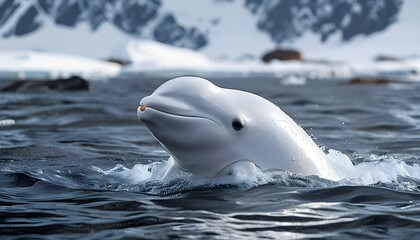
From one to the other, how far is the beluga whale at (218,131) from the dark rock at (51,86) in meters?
22.5

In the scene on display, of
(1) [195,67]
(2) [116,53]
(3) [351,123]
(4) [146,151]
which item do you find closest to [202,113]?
(4) [146,151]

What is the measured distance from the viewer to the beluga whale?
615 centimetres

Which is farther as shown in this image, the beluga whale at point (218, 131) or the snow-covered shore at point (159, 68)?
the snow-covered shore at point (159, 68)

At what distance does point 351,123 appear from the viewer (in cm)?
1454

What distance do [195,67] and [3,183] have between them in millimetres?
101934

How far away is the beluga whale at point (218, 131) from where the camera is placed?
242 inches

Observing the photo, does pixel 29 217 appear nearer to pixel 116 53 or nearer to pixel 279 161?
pixel 279 161

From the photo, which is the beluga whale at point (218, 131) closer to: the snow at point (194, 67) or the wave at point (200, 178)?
the wave at point (200, 178)

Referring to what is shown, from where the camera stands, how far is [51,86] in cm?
2917

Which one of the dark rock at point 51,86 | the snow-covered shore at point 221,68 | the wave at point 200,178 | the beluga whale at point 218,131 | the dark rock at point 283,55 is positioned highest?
the beluga whale at point 218,131

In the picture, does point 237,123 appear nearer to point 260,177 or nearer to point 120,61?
point 260,177

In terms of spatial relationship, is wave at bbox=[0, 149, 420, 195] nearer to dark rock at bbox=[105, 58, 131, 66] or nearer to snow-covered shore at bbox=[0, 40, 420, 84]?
snow-covered shore at bbox=[0, 40, 420, 84]

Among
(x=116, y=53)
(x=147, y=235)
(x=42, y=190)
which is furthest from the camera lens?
(x=116, y=53)

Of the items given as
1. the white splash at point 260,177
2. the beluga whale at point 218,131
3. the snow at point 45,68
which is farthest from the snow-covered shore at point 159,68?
the beluga whale at point 218,131
